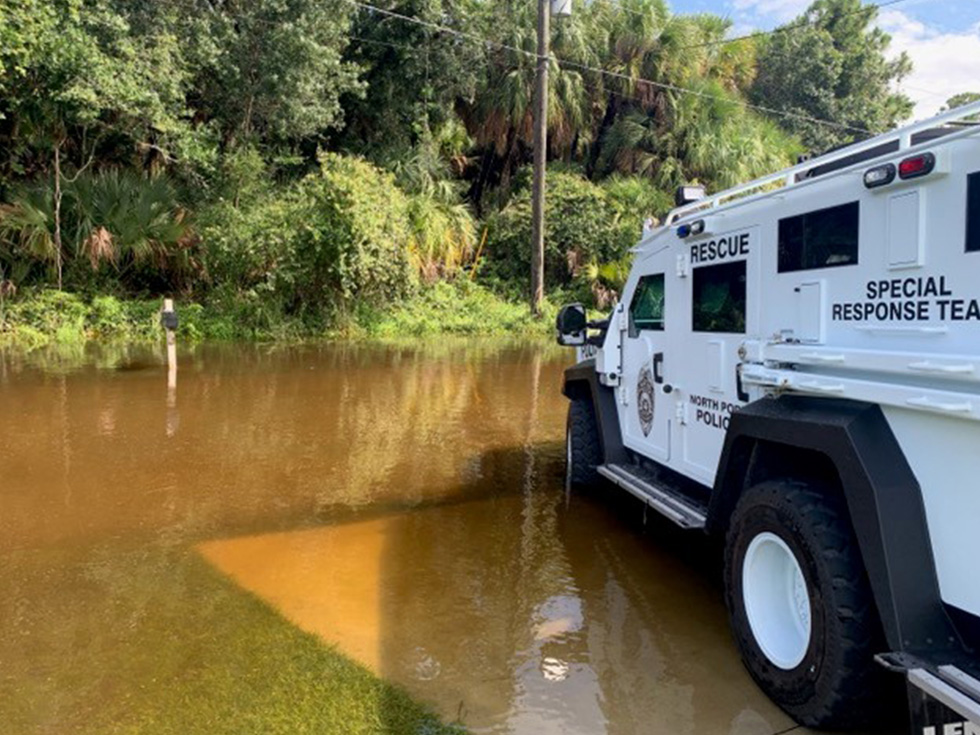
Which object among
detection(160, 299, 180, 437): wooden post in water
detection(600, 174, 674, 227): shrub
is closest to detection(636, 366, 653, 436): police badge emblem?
detection(160, 299, 180, 437): wooden post in water

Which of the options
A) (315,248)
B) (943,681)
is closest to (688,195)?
(943,681)

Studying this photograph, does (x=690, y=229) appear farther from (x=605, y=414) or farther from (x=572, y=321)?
(x=572, y=321)

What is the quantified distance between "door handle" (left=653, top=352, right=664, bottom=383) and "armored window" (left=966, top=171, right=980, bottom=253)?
2535 millimetres

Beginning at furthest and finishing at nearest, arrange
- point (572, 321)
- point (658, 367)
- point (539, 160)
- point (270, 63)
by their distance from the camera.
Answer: point (539, 160) < point (270, 63) < point (572, 321) < point (658, 367)

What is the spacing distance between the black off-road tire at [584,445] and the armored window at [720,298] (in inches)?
75.2

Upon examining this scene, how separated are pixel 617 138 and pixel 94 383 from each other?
62.8ft

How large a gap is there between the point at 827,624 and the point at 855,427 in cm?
73

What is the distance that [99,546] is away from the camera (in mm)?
5387

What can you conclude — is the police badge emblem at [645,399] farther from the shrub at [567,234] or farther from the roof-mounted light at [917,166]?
the shrub at [567,234]

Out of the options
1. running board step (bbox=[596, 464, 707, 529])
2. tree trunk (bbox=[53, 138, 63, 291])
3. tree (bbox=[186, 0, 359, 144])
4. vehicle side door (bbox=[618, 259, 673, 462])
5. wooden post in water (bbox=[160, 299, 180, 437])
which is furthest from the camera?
tree (bbox=[186, 0, 359, 144])

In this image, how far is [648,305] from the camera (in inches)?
217

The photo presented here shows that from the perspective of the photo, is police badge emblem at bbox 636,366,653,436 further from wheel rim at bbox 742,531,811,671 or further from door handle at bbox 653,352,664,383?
wheel rim at bbox 742,531,811,671

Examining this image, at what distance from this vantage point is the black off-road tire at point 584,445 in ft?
21.3

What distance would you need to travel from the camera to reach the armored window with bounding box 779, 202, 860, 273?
338 cm
